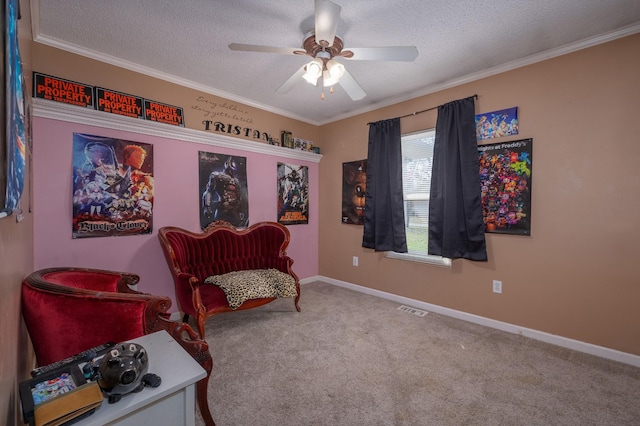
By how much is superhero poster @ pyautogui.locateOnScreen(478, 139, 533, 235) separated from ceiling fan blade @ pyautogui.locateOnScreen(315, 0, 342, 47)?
2074 mm

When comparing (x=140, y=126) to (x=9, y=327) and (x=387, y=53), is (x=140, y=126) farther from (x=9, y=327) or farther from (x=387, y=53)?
(x=387, y=53)

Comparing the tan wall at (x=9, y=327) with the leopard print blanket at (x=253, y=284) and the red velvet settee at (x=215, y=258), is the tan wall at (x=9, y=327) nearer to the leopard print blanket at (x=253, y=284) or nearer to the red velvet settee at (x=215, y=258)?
the red velvet settee at (x=215, y=258)

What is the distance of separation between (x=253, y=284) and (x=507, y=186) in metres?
2.77

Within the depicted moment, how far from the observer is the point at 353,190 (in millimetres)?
4109

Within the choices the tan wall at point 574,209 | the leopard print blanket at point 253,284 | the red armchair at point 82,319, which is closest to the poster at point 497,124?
the tan wall at point 574,209

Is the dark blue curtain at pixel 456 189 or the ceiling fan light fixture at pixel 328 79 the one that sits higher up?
the ceiling fan light fixture at pixel 328 79

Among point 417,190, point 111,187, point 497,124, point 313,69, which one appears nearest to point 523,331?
point 417,190

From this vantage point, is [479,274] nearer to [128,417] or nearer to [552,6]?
[552,6]

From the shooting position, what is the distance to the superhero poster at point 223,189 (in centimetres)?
332

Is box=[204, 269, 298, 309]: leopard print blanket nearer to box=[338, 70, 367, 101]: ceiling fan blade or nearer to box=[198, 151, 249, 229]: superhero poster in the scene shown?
box=[198, 151, 249, 229]: superhero poster

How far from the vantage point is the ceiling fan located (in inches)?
66.6

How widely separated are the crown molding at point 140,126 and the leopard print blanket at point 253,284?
1644mm

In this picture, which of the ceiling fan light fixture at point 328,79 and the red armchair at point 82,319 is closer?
the red armchair at point 82,319

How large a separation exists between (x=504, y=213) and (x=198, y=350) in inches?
116
